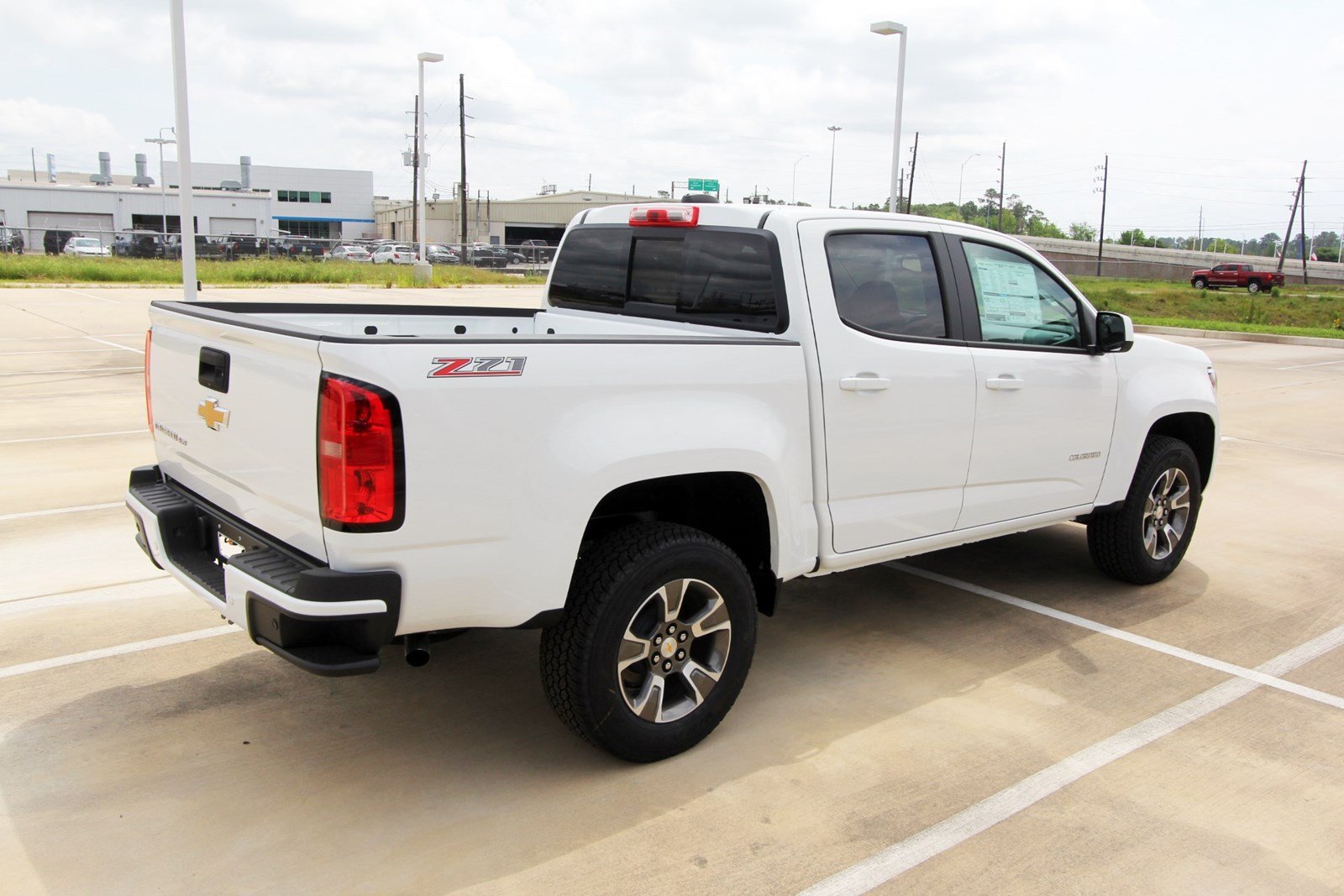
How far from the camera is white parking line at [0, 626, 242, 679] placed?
439cm

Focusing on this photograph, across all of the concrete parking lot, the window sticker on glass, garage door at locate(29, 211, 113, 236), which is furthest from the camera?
garage door at locate(29, 211, 113, 236)

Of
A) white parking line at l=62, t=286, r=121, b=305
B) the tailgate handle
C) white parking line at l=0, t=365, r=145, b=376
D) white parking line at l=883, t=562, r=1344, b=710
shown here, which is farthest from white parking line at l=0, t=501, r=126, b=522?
white parking line at l=62, t=286, r=121, b=305

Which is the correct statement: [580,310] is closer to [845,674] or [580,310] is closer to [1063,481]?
[845,674]

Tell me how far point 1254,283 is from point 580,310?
2235 inches

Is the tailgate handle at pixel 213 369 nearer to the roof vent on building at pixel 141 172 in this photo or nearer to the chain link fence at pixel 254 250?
the chain link fence at pixel 254 250

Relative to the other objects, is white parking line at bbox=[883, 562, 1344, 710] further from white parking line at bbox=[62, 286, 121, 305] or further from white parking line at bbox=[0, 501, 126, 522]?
white parking line at bbox=[62, 286, 121, 305]

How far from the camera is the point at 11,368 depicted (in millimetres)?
13547

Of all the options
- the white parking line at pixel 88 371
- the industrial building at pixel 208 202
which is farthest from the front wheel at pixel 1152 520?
the industrial building at pixel 208 202

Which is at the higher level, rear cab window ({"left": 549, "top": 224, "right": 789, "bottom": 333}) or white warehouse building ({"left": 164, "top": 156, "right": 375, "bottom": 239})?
white warehouse building ({"left": 164, "top": 156, "right": 375, "bottom": 239})

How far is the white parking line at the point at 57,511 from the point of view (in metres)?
6.60

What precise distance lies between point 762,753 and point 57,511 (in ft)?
16.9

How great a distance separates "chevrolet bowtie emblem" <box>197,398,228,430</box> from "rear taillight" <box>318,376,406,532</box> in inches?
28.5

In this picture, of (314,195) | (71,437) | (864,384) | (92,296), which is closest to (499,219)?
(314,195)


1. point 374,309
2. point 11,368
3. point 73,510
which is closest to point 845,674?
point 374,309
